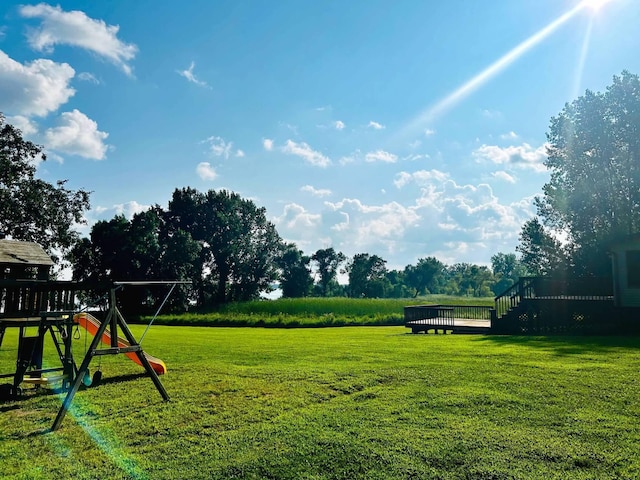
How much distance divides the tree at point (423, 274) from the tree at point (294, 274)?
27.5 metres

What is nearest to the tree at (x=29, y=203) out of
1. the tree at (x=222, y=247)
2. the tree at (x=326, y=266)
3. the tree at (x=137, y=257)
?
the tree at (x=137, y=257)

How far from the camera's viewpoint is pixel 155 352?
13727 mm

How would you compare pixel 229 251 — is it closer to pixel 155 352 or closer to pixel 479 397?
pixel 155 352

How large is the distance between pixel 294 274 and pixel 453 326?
53842 mm

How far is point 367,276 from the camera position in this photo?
8144cm

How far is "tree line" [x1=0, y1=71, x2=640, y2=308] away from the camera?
3300 cm

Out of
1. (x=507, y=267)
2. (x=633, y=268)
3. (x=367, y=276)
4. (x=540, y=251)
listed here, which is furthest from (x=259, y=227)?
(x=507, y=267)

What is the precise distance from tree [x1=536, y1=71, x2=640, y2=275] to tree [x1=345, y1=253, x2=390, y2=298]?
44021mm

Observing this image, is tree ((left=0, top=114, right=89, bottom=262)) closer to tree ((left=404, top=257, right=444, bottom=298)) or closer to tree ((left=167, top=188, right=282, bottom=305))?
tree ((left=167, top=188, right=282, bottom=305))

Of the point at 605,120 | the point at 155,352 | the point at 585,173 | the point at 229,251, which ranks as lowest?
the point at 155,352

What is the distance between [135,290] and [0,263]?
1428 inches

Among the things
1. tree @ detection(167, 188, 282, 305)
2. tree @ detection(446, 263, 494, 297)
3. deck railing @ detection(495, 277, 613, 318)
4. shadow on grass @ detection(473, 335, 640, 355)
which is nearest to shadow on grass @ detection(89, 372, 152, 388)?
shadow on grass @ detection(473, 335, 640, 355)

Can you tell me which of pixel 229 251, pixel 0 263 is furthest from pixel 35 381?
pixel 229 251

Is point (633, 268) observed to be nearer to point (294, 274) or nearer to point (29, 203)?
point (29, 203)
